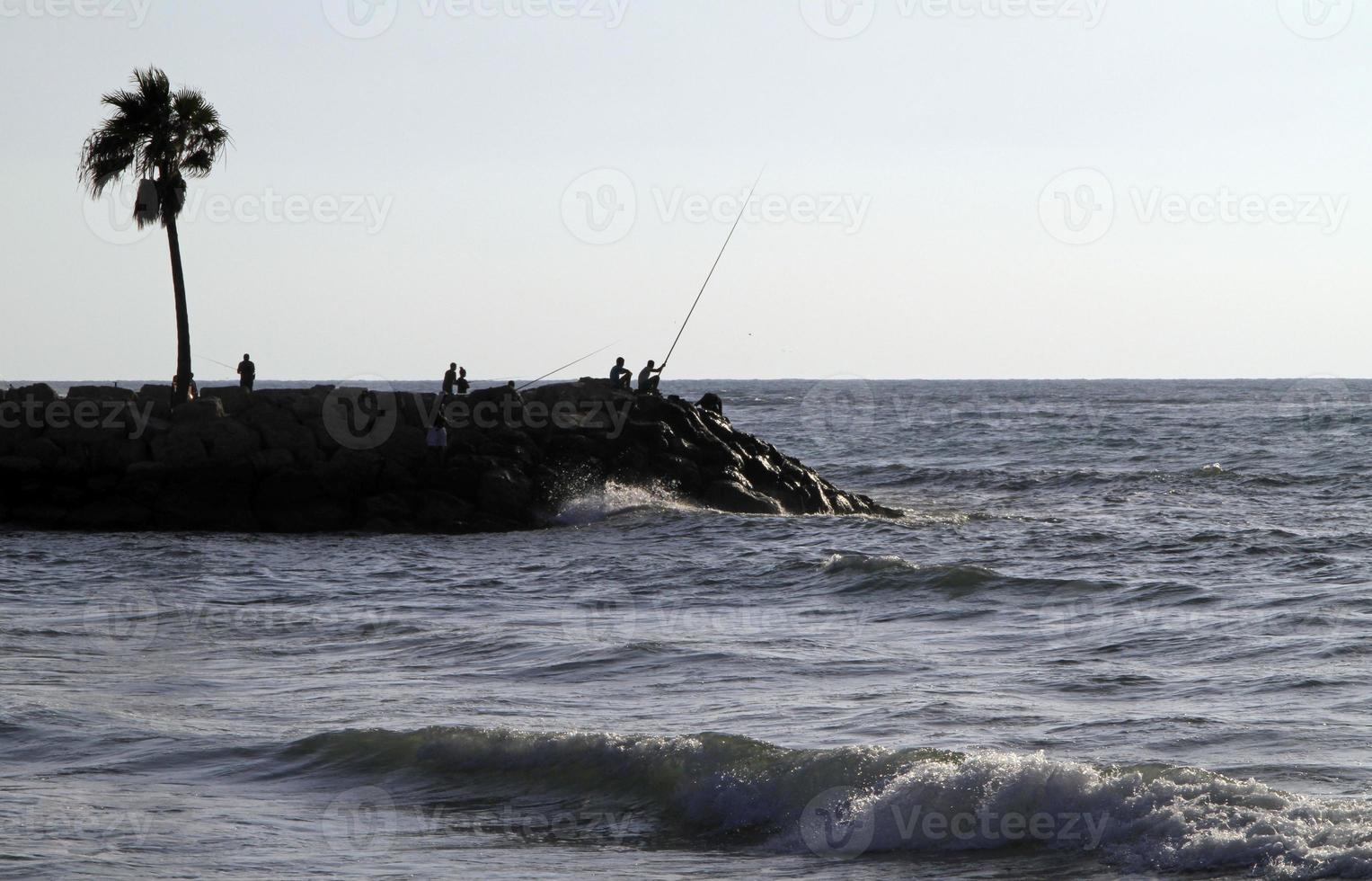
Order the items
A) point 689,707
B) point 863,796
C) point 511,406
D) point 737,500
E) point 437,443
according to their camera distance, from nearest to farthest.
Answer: point 863,796 < point 689,707 < point 437,443 < point 737,500 < point 511,406

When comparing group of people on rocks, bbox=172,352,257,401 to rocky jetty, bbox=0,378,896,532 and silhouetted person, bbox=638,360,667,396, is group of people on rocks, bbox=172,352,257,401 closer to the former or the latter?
rocky jetty, bbox=0,378,896,532

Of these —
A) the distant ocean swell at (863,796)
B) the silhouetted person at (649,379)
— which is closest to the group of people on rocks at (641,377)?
the silhouetted person at (649,379)

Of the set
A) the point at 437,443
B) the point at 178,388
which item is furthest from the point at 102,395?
the point at 437,443

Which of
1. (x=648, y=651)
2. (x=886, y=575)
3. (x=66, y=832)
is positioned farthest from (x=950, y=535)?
(x=66, y=832)

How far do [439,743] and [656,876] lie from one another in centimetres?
269

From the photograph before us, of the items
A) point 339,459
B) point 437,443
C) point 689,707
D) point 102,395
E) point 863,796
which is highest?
point 102,395

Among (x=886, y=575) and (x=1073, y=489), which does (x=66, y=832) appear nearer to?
(x=886, y=575)

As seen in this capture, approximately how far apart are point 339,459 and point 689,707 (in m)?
14.4

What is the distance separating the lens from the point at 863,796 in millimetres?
8172

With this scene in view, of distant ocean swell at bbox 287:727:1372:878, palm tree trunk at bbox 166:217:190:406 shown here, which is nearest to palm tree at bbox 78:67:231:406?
palm tree trunk at bbox 166:217:190:406

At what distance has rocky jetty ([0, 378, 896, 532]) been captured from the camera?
2273 cm

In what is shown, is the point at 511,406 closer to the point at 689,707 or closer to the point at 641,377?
the point at 641,377

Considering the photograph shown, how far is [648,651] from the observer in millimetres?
12570

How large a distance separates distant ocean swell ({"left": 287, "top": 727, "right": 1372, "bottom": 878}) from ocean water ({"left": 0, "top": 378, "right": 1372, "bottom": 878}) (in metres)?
0.02
